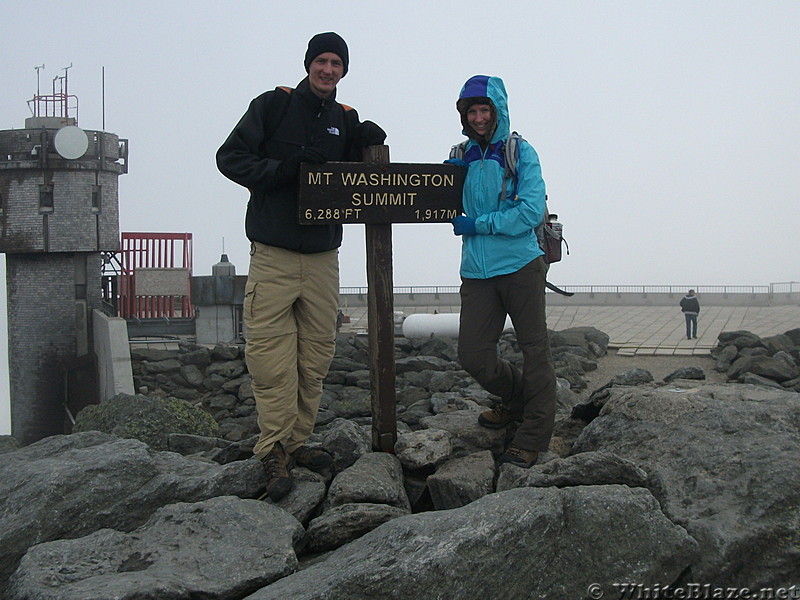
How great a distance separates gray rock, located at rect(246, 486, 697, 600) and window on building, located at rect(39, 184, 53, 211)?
17.5m

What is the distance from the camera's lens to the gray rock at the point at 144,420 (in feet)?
26.9

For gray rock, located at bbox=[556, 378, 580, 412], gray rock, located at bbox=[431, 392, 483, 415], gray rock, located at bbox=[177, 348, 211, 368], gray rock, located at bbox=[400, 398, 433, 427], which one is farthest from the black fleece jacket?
gray rock, located at bbox=[177, 348, 211, 368]

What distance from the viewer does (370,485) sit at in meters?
4.99

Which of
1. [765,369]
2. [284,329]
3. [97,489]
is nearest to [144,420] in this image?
[97,489]

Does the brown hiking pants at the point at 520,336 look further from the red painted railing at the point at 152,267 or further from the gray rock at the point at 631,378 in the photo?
the red painted railing at the point at 152,267

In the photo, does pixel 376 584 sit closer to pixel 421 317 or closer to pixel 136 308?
pixel 421 317

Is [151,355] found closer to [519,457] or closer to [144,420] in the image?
[144,420]

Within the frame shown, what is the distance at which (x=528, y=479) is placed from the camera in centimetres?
476

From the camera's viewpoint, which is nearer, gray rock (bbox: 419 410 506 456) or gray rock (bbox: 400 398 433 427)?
gray rock (bbox: 419 410 506 456)

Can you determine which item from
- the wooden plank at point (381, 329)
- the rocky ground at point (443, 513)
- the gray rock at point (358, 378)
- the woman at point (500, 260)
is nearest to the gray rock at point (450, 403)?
the gray rock at point (358, 378)

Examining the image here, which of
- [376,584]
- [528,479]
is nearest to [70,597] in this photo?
[376,584]

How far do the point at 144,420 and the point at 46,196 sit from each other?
13010 mm

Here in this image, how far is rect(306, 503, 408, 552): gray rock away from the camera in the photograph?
4.62m

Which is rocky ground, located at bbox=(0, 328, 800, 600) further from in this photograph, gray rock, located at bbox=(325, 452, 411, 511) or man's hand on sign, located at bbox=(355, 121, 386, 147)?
man's hand on sign, located at bbox=(355, 121, 386, 147)
